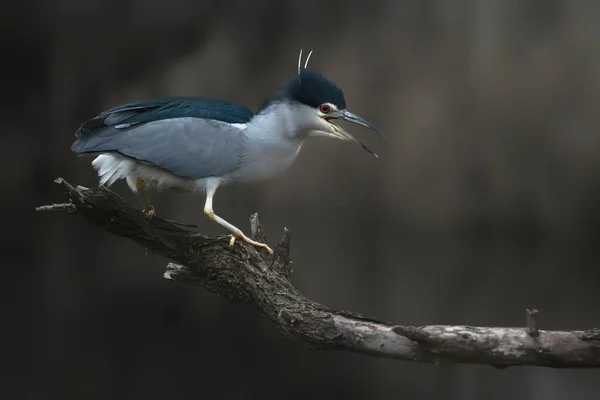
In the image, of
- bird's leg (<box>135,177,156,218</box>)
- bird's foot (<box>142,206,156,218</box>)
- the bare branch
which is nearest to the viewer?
the bare branch

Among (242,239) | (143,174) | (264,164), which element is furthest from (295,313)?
(143,174)

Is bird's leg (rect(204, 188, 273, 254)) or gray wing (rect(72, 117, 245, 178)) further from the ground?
gray wing (rect(72, 117, 245, 178))

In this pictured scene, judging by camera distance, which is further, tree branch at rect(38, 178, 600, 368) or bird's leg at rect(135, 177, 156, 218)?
bird's leg at rect(135, 177, 156, 218)

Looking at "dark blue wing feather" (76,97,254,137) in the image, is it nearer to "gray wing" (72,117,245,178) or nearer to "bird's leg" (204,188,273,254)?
"gray wing" (72,117,245,178)

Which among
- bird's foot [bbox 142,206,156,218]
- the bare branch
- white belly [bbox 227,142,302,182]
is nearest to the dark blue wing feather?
white belly [bbox 227,142,302,182]

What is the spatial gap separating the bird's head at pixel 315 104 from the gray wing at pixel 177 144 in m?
0.15

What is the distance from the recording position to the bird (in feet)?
5.43

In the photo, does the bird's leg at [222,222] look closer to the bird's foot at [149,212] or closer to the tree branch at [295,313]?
the tree branch at [295,313]

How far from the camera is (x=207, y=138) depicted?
1695 mm

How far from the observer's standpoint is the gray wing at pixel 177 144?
5.38 ft

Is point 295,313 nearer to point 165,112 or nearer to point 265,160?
point 265,160

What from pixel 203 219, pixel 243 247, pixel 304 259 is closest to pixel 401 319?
pixel 304 259

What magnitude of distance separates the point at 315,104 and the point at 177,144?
13.3 inches

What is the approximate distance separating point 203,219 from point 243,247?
82.4 inches
